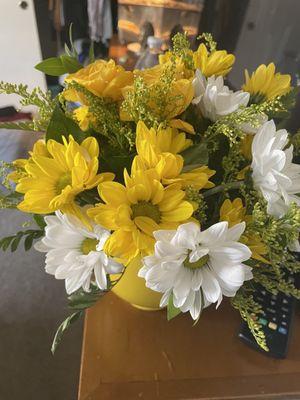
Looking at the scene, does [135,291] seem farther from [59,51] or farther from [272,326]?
[59,51]

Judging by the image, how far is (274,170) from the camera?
14.1 inches

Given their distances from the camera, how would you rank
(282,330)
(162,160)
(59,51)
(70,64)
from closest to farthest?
(162,160)
(70,64)
(282,330)
(59,51)

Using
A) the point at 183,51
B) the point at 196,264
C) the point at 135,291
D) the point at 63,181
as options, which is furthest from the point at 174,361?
the point at 183,51

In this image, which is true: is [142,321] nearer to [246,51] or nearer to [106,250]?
[106,250]

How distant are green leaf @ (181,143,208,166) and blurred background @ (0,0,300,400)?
0.31m

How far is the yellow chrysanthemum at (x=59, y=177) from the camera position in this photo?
0.34 m


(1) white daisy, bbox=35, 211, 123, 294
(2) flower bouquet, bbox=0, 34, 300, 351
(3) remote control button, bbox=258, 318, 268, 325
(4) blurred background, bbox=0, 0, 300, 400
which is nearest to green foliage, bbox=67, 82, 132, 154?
(2) flower bouquet, bbox=0, 34, 300, 351

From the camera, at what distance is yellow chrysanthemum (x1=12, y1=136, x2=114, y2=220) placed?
1.13ft

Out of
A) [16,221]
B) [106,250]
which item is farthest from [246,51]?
[106,250]

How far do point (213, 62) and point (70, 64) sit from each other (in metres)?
0.19

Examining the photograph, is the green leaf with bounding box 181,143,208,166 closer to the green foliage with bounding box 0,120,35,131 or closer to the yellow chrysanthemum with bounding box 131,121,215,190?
the yellow chrysanthemum with bounding box 131,121,215,190

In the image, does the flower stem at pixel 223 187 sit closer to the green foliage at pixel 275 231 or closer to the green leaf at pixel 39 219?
the green foliage at pixel 275 231

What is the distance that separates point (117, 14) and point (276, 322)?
187 cm

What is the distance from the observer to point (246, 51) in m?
1.47
